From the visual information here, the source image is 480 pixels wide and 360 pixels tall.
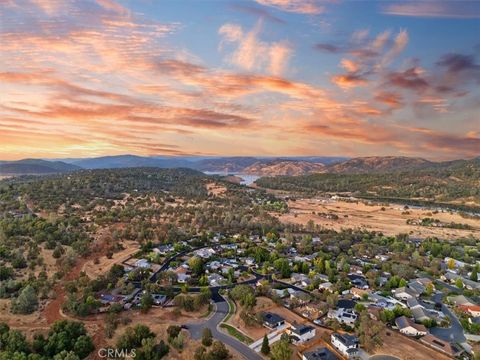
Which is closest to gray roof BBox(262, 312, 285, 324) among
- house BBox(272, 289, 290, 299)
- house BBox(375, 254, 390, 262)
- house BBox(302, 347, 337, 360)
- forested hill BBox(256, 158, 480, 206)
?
house BBox(272, 289, 290, 299)

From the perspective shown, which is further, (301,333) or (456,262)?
(456,262)

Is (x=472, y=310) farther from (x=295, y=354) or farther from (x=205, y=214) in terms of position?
(x=205, y=214)

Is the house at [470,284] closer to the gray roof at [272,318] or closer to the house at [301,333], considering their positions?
the house at [301,333]

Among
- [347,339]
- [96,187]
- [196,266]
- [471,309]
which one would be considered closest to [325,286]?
[347,339]

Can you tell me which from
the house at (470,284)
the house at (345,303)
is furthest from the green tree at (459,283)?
the house at (345,303)

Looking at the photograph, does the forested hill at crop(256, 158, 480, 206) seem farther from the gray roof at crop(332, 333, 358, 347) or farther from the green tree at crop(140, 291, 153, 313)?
the green tree at crop(140, 291, 153, 313)

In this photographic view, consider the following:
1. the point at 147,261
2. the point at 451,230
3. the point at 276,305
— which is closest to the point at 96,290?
the point at 147,261

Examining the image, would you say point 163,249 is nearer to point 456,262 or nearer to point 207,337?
point 207,337
